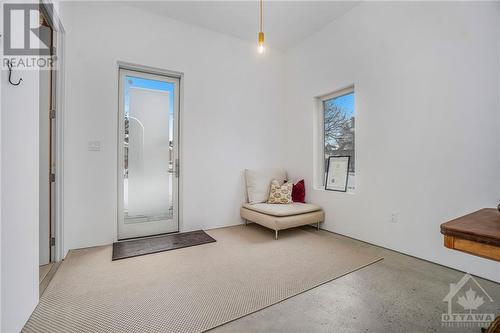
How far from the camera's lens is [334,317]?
1.60m

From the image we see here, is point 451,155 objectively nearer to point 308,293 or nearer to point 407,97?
point 407,97

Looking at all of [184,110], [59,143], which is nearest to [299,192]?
[184,110]

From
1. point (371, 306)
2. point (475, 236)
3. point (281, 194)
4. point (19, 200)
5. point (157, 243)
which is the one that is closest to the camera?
point (475, 236)

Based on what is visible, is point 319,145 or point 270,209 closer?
point 270,209

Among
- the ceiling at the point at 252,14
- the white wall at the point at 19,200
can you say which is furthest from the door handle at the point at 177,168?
A: the ceiling at the point at 252,14

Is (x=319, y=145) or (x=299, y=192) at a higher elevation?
(x=319, y=145)

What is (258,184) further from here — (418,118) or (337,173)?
(418,118)

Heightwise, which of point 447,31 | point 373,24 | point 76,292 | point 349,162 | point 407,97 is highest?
point 373,24

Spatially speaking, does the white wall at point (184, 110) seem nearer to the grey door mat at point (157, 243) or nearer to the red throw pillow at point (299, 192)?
the grey door mat at point (157, 243)

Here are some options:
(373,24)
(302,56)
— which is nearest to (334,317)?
(373,24)

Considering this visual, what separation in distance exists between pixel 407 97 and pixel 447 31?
2.24ft

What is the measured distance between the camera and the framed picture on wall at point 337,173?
3.55 metres

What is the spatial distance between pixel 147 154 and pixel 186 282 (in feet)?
6.66

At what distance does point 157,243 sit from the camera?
308 cm
